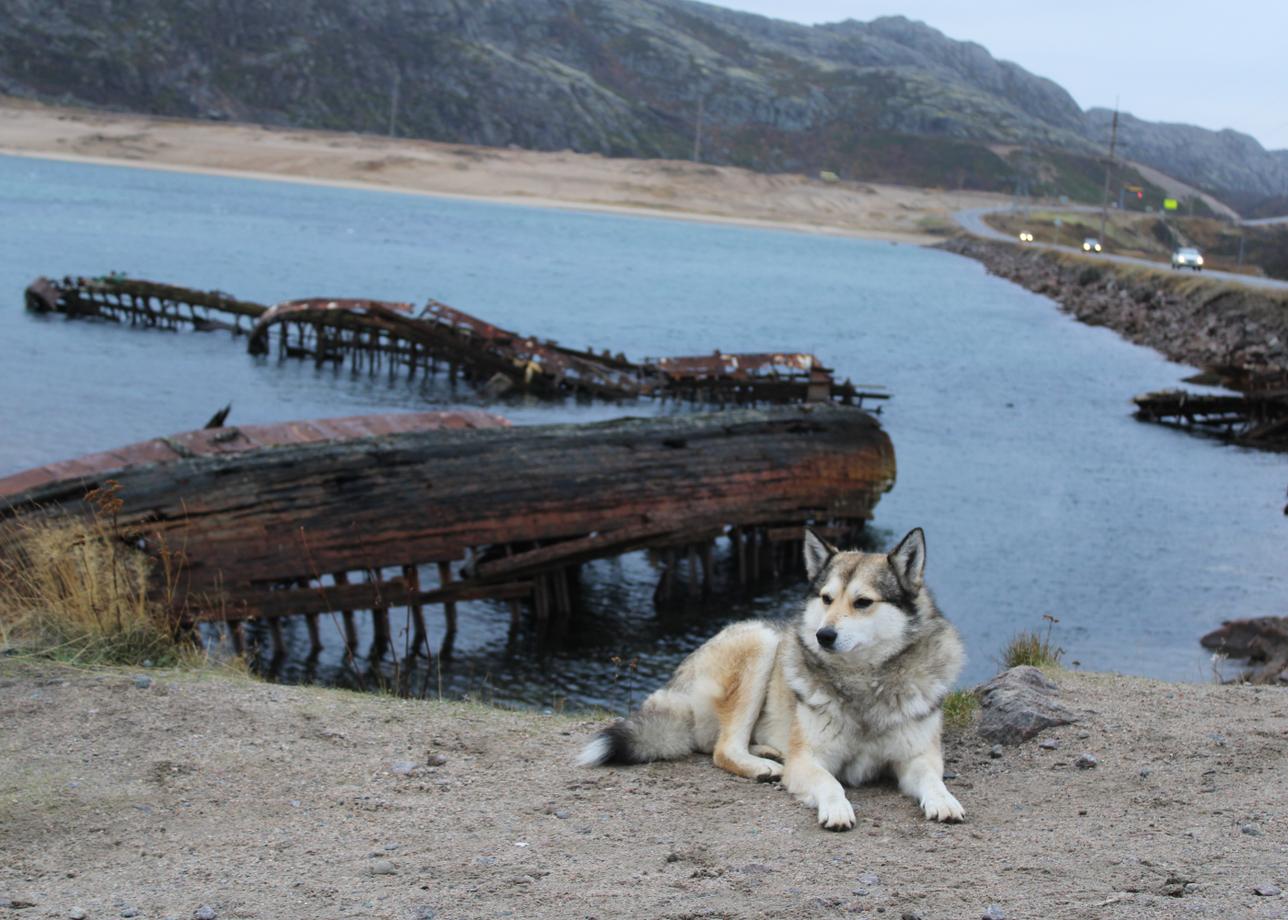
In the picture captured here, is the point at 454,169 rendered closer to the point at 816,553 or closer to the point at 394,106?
the point at 394,106

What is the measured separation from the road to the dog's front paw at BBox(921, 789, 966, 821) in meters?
60.9

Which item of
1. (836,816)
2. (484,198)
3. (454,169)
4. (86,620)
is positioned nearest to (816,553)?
(836,816)

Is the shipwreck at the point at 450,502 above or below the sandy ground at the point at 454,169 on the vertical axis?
below

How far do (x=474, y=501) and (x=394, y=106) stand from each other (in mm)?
176688

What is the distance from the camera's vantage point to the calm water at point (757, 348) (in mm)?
20781

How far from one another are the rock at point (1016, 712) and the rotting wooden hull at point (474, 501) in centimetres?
731

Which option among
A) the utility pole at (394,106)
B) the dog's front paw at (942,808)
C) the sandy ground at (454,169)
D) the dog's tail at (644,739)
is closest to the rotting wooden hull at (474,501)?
the dog's tail at (644,739)

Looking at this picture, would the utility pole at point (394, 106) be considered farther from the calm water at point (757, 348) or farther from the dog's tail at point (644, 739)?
the dog's tail at point (644, 739)

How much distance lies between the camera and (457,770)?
7.34m

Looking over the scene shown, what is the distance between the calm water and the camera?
20781 millimetres

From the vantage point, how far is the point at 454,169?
154 meters

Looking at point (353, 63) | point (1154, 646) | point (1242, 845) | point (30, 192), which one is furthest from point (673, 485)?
point (353, 63)

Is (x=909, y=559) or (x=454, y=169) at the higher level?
(x=454, y=169)

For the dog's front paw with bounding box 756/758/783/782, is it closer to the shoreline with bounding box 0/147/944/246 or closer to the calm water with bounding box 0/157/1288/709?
the calm water with bounding box 0/157/1288/709
